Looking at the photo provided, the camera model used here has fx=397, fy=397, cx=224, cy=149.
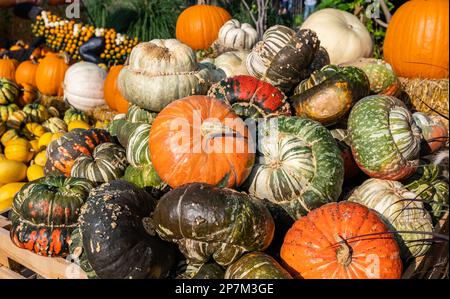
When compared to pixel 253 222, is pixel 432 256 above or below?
below

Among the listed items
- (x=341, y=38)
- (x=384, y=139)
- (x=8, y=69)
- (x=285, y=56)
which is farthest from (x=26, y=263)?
(x=8, y=69)

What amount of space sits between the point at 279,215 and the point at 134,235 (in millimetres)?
785

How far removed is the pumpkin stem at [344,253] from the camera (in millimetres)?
1726

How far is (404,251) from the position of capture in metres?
2.11

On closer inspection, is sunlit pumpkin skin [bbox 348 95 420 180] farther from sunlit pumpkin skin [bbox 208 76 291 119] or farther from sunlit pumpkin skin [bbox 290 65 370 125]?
sunlit pumpkin skin [bbox 208 76 291 119]

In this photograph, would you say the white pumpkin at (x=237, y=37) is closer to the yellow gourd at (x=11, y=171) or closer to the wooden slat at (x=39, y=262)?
the yellow gourd at (x=11, y=171)

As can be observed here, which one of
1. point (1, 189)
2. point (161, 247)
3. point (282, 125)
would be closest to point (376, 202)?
point (282, 125)

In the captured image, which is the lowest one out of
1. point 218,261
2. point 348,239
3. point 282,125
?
point 218,261

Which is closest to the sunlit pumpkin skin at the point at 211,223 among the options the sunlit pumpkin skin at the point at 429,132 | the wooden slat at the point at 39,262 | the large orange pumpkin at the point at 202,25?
the wooden slat at the point at 39,262

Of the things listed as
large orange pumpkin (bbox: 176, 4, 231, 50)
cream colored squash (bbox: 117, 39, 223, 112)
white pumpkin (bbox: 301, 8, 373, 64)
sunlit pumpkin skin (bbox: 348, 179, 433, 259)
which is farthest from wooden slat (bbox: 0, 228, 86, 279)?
large orange pumpkin (bbox: 176, 4, 231, 50)

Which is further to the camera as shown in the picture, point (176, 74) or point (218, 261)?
point (176, 74)
